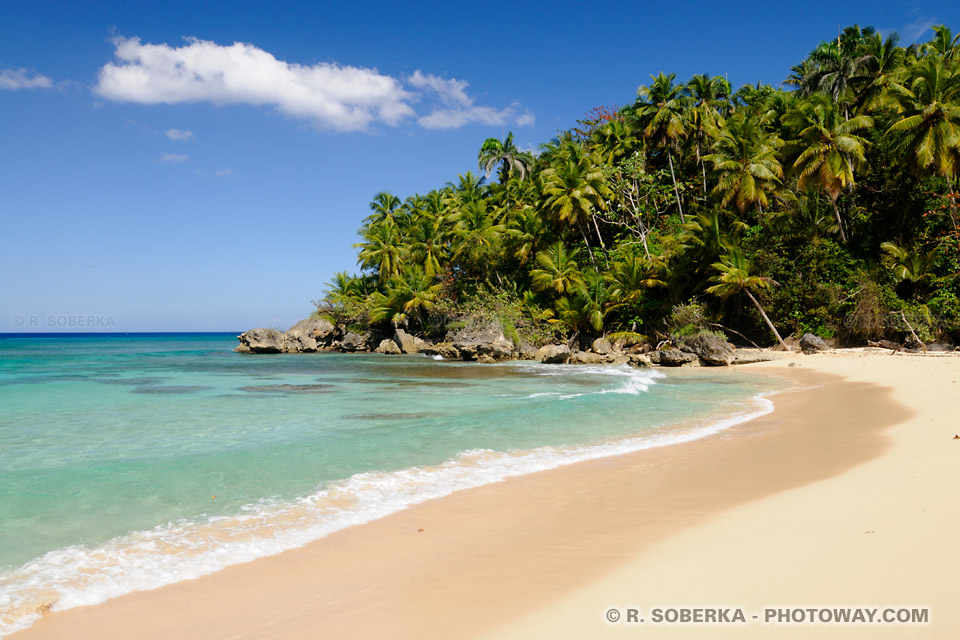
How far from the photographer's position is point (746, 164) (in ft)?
89.6

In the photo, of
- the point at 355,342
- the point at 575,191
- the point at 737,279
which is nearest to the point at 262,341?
the point at 355,342

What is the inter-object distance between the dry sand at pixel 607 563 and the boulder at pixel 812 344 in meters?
20.2

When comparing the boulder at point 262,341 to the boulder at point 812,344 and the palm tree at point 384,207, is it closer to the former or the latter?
the palm tree at point 384,207

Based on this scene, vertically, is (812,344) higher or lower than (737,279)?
lower

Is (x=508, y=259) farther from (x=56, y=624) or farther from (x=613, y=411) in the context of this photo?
(x=56, y=624)

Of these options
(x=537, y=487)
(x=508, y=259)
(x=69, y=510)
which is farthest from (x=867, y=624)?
(x=508, y=259)

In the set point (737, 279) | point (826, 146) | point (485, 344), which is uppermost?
point (826, 146)

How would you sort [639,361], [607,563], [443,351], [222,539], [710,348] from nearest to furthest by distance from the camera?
[607,563] < [222,539] < [710,348] < [639,361] < [443,351]

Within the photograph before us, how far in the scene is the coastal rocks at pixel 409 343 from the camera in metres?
41.1

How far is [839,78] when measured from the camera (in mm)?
30844

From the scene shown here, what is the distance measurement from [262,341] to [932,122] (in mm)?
45422

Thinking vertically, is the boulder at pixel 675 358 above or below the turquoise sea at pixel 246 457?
above

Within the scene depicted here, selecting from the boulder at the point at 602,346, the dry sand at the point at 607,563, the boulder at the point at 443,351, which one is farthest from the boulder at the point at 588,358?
the dry sand at the point at 607,563

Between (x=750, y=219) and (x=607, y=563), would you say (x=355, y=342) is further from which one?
(x=607, y=563)
